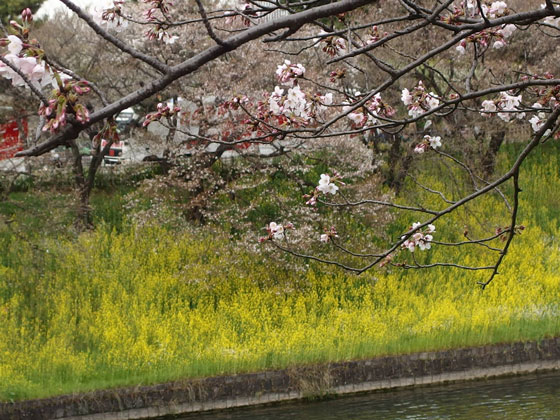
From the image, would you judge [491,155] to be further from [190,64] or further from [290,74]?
[190,64]

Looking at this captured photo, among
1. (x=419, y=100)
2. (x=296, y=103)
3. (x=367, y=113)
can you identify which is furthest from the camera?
(x=419, y=100)

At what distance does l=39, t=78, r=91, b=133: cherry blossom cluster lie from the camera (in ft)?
8.43

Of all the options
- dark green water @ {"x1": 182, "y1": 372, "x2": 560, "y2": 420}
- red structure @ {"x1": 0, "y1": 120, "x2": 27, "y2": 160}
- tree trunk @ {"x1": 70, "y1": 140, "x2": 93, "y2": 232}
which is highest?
red structure @ {"x1": 0, "y1": 120, "x2": 27, "y2": 160}

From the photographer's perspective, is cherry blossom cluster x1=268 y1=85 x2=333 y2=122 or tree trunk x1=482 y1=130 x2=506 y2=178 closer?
cherry blossom cluster x1=268 y1=85 x2=333 y2=122

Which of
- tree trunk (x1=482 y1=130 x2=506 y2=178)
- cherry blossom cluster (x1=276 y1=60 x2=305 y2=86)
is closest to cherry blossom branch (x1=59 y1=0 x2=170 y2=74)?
cherry blossom cluster (x1=276 y1=60 x2=305 y2=86)

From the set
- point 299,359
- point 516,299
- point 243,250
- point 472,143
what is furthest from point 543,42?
point 299,359

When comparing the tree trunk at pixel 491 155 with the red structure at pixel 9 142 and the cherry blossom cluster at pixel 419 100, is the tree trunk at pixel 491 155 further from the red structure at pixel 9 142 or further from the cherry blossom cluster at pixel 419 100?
the cherry blossom cluster at pixel 419 100

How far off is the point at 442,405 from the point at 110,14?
25.9ft

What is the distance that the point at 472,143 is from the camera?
16906 millimetres

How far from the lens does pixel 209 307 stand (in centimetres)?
1312

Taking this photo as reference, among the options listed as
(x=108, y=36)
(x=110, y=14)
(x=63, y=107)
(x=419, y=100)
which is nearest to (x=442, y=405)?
(x=419, y=100)

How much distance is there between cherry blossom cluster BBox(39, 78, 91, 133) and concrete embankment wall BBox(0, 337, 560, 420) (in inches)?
337

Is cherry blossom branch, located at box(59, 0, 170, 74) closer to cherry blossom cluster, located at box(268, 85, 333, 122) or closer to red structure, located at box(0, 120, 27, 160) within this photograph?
cherry blossom cluster, located at box(268, 85, 333, 122)

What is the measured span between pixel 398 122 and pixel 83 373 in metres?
8.33
